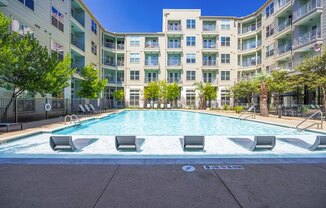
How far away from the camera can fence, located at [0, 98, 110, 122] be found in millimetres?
13414

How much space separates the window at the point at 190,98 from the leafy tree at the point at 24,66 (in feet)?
90.3

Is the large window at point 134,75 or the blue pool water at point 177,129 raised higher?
the large window at point 134,75

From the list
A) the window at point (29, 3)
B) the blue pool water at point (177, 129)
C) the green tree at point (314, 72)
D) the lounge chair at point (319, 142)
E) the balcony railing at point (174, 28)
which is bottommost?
the blue pool water at point (177, 129)

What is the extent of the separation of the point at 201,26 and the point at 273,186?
3939cm

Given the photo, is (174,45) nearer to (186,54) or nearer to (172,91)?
(186,54)

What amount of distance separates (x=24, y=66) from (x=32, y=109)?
17.4ft

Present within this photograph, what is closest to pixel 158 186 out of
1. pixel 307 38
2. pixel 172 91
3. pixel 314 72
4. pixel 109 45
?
pixel 314 72

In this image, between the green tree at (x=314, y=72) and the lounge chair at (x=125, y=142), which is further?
the green tree at (x=314, y=72)

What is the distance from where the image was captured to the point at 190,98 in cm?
3912

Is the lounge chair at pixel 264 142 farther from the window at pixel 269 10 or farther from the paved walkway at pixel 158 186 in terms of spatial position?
the window at pixel 269 10

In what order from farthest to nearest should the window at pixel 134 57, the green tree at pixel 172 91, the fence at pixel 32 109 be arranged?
1. the window at pixel 134 57
2. the green tree at pixel 172 91
3. the fence at pixel 32 109

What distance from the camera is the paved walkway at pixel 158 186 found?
329cm

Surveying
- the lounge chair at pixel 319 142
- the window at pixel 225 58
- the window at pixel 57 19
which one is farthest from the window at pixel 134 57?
the lounge chair at pixel 319 142

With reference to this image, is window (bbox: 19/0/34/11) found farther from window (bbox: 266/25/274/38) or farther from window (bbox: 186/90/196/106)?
window (bbox: 266/25/274/38)
